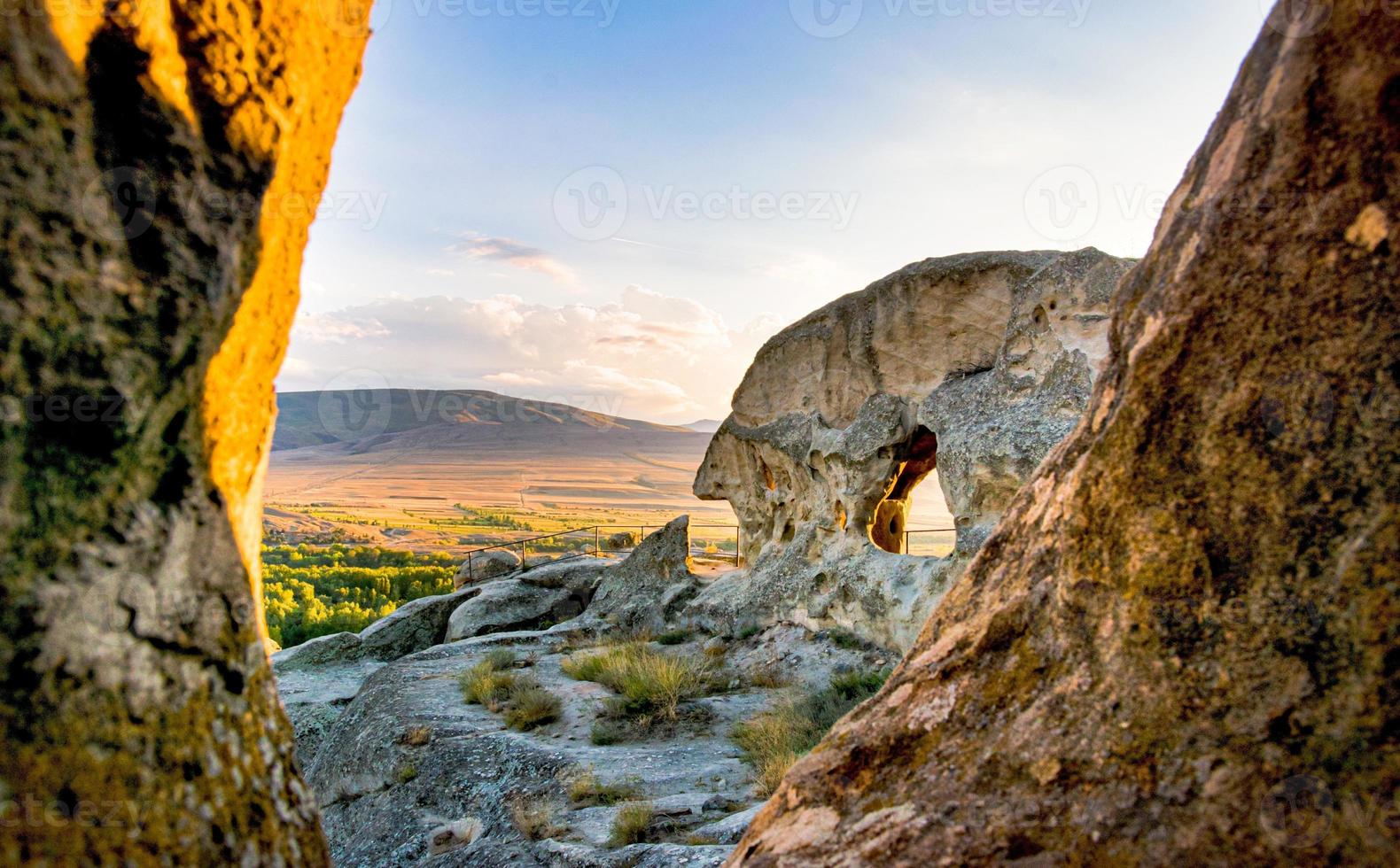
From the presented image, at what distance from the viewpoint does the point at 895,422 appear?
1112 centimetres

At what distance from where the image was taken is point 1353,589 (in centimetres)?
178

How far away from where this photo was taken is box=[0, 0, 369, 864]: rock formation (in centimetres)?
156

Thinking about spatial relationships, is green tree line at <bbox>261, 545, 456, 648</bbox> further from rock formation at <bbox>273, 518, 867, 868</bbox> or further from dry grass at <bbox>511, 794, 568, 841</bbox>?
dry grass at <bbox>511, 794, 568, 841</bbox>

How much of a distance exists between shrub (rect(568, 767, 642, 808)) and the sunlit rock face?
4.42 m

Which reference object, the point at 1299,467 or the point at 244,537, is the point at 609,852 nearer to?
the point at 244,537

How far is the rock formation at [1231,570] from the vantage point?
69.7 inches

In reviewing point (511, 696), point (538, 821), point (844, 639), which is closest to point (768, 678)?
point (844, 639)

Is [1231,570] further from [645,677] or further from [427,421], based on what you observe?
[427,421]

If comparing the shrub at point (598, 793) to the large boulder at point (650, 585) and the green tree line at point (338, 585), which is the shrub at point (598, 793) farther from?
the green tree line at point (338, 585)

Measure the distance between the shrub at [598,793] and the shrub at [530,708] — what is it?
210cm

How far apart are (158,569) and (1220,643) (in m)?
2.36

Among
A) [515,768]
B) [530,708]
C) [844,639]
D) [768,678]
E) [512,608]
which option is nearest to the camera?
[515,768]

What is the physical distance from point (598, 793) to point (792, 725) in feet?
6.94

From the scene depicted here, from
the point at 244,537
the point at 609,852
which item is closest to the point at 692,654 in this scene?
the point at 609,852
